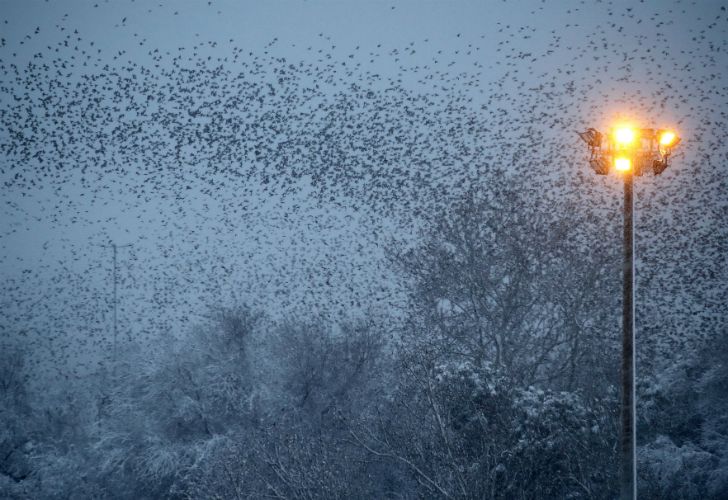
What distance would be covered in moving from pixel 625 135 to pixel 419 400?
668cm

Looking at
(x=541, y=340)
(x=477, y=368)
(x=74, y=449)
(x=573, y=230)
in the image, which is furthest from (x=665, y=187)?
(x=74, y=449)

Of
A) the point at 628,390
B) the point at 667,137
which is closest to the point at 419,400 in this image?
the point at 628,390

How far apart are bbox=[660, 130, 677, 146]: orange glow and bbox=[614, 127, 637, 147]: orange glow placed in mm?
520

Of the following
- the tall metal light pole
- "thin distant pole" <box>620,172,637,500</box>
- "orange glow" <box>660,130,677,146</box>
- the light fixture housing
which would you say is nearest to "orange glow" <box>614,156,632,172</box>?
the tall metal light pole

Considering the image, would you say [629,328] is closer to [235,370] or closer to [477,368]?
[477,368]

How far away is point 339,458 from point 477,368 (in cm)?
318

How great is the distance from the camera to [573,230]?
20.1 metres

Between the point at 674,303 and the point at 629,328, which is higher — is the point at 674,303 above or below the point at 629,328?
above

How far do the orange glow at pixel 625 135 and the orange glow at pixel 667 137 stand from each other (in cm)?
52

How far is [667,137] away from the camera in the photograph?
7352 millimetres

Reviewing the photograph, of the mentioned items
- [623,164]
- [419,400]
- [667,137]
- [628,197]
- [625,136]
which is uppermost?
[667,137]

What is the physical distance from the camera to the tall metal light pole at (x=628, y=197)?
6812 mm

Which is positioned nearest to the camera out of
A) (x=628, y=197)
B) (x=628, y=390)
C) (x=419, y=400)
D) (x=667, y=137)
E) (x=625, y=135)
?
(x=628, y=390)

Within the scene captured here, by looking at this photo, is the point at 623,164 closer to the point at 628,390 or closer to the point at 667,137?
the point at 667,137
